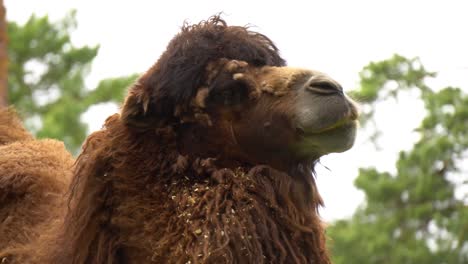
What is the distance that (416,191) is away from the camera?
20047 millimetres

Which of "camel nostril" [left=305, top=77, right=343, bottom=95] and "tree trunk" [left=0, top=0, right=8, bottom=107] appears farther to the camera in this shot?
"tree trunk" [left=0, top=0, right=8, bottom=107]

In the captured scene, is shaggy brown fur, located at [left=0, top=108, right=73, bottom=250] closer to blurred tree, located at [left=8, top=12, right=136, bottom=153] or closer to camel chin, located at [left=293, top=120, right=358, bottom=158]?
camel chin, located at [left=293, top=120, right=358, bottom=158]

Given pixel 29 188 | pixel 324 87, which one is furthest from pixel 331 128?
pixel 29 188

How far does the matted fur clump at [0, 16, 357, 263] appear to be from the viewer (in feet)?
15.3

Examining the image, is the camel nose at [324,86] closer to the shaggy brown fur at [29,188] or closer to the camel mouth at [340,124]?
the camel mouth at [340,124]

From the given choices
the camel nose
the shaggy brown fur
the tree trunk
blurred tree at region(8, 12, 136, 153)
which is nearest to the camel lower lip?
the camel nose

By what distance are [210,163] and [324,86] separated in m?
0.60

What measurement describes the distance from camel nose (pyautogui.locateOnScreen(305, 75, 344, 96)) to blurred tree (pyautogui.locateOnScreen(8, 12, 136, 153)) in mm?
13188

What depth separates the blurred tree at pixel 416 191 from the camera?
62.9 feet

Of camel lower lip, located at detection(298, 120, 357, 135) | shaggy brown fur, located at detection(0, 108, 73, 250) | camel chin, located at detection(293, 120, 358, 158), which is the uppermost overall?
shaggy brown fur, located at detection(0, 108, 73, 250)

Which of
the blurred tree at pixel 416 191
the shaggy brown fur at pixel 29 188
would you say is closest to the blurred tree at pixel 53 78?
the blurred tree at pixel 416 191

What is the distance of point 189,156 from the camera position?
191 inches

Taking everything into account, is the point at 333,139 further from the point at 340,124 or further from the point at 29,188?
the point at 29,188

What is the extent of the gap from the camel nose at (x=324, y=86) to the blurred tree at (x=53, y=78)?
1319 centimetres
